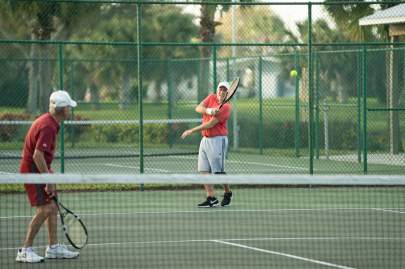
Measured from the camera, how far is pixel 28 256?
1092 cm

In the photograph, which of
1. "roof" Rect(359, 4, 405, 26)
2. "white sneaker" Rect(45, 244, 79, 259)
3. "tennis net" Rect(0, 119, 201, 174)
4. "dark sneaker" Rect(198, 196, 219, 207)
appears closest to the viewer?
"white sneaker" Rect(45, 244, 79, 259)

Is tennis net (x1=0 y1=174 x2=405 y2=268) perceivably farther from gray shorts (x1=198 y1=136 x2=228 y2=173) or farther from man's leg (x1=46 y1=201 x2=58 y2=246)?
gray shorts (x1=198 y1=136 x2=228 y2=173)

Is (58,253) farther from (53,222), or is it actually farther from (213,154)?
(213,154)

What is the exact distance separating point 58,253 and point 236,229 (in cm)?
292

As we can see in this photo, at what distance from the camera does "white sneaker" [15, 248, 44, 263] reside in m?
10.9

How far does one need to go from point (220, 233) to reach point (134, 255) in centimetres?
189

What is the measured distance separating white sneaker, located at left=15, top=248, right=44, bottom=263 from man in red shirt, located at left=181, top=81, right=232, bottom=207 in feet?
16.8

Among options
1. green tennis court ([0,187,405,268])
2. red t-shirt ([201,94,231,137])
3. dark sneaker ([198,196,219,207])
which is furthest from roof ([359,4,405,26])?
dark sneaker ([198,196,219,207])

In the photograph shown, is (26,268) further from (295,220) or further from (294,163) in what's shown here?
(294,163)

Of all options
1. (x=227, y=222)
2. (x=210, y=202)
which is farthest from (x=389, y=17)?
(x=227, y=222)

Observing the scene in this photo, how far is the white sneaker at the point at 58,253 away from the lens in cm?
1118

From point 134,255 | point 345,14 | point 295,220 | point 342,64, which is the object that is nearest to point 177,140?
point 345,14

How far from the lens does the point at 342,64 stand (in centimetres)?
4166

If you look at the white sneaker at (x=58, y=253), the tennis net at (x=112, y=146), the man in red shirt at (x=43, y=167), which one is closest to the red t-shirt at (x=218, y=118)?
the man in red shirt at (x=43, y=167)
